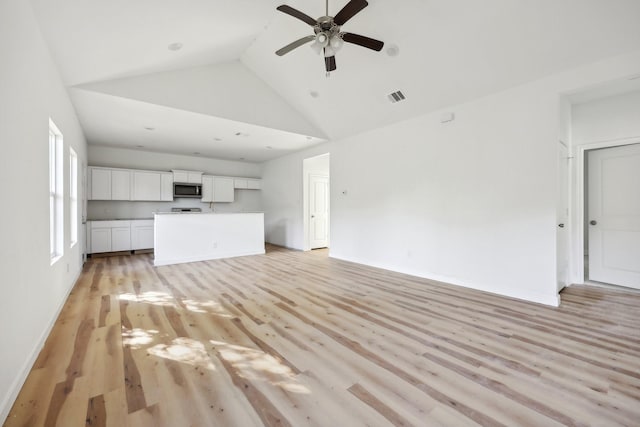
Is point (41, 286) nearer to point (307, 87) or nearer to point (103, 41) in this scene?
point (103, 41)

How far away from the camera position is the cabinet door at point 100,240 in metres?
6.34

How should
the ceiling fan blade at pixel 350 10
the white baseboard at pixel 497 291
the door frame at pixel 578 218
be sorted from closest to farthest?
1. the ceiling fan blade at pixel 350 10
2. the white baseboard at pixel 497 291
3. the door frame at pixel 578 218

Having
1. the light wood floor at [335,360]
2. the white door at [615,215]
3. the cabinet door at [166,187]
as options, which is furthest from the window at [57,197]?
the white door at [615,215]

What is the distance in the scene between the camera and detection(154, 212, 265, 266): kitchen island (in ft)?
18.4

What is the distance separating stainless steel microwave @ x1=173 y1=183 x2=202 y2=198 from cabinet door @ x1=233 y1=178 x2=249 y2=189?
1074 mm

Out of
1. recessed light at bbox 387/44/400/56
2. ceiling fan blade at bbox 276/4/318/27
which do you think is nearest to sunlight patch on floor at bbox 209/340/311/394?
ceiling fan blade at bbox 276/4/318/27

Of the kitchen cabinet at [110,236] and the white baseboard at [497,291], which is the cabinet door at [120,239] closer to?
the kitchen cabinet at [110,236]

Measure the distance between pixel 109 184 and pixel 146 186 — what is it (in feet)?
2.52

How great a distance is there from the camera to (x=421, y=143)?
459 centimetres

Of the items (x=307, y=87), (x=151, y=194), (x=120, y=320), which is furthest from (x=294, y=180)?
(x=120, y=320)

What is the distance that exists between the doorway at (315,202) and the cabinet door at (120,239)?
438 cm

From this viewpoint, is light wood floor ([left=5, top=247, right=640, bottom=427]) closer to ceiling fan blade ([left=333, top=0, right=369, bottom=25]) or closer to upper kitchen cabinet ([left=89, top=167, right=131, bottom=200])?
ceiling fan blade ([left=333, top=0, right=369, bottom=25])

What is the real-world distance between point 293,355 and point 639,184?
16.5 ft

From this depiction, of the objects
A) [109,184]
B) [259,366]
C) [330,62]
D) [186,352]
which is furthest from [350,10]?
[109,184]
